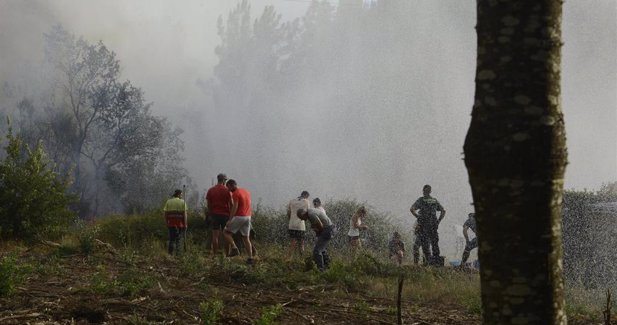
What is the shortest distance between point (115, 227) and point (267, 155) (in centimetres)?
2785

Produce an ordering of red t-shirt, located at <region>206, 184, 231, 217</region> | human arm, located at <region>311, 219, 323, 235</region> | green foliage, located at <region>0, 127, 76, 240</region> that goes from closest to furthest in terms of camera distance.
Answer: human arm, located at <region>311, 219, 323, 235</region>
red t-shirt, located at <region>206, 184, 231, 217</region>
green foliage, located at <region>0, 127, 76, 240</region>

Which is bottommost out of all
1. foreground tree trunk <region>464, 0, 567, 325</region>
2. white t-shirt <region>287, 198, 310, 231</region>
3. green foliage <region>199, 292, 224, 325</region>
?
green foliage <region>199, 292, 224, 325</region>

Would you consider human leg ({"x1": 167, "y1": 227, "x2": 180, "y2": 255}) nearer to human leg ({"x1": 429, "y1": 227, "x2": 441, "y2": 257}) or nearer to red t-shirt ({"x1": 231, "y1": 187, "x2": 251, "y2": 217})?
red t-shirt ({"x1": 231, "y1": 187, "x2": 251, "y2": 217})

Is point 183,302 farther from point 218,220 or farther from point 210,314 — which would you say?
point 218,220

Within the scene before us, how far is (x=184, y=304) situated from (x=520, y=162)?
4.76m

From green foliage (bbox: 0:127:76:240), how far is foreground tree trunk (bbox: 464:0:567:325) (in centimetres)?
1725

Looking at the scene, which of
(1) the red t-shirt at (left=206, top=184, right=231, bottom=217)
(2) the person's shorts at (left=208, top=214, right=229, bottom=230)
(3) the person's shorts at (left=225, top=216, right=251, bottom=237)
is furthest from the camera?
(2) the person's shorts at (left=208, top=214, right=229, bottom=230)

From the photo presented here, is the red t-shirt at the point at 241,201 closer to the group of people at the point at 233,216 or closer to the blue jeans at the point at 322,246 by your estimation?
the group of people at the point at 233,216

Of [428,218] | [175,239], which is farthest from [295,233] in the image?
[428,218]

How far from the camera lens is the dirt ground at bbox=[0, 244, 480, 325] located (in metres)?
6.30

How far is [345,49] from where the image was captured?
51781 mm

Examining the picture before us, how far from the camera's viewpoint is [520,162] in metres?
3.02

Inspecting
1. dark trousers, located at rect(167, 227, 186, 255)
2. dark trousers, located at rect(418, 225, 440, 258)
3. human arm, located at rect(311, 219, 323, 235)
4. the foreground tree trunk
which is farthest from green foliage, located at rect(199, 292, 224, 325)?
dark trousers, located at rect(418, 225, 440, 258)

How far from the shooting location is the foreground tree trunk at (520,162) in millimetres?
3035
